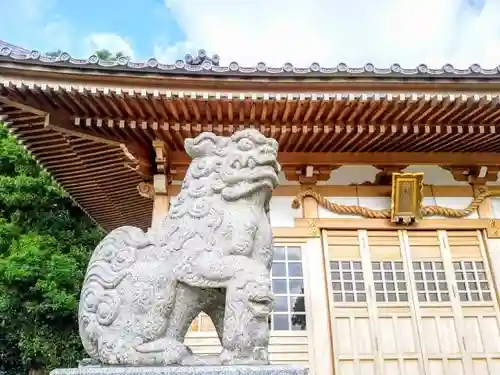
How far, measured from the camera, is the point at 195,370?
2.73m

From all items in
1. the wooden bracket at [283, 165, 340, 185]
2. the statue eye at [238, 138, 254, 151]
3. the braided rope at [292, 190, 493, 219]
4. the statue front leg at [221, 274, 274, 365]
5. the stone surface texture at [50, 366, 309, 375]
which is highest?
the wooden bracket at [283, 165, 340, 185]

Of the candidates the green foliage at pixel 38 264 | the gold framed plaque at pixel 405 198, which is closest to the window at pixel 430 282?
the gold framed plaque at pixel 405 198

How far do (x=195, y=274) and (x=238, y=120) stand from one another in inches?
136

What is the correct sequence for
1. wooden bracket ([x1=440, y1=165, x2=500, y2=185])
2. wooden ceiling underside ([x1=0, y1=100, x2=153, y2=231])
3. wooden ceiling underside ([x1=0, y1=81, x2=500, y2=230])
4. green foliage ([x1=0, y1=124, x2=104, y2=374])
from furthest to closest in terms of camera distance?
green foliage ([x1=0, y1=124, x2=104, y2=374]) → wooden bracket ([x1=440, y1=165, x2=500, y2=185]) → wooden ceiling underside ([x1=0, y1=100, x2=153, y2=231]) → wooden ceiling underside ([x1=0, y1=81, x2=500, y2=230])

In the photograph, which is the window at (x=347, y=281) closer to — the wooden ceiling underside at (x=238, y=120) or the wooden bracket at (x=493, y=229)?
the wooden ceiling underside at (x=238, y=120)

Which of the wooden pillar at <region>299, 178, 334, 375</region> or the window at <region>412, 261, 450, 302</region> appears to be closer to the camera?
the wooden pillar at <region>299, 178, 334, 375</region>

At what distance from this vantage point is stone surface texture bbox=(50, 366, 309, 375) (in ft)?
8.78

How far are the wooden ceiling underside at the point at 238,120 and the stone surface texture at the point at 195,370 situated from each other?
3.56 meters

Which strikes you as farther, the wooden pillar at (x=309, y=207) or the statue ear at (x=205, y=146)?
the wooden pillar at (x=309, y=207)

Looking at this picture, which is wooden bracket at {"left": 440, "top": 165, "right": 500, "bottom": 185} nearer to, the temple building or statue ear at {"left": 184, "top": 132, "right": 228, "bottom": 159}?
the temple building

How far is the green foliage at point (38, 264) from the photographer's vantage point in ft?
32.9

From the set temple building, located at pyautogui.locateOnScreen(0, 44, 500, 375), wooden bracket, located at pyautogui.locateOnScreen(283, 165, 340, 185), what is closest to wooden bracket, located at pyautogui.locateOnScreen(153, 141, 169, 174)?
temple building, located at pyautogui.locateOnScreen(0, 44, 500, 375)

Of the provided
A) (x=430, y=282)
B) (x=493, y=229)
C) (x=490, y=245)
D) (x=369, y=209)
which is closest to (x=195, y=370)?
(x=369, y=209)

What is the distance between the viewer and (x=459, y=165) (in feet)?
23.6
